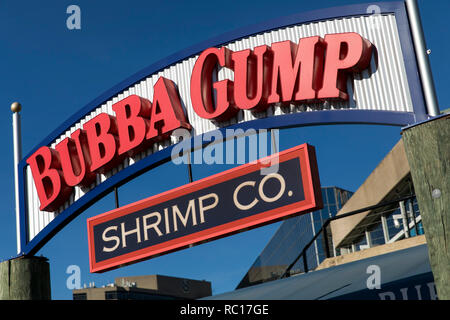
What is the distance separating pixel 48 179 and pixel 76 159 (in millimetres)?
602

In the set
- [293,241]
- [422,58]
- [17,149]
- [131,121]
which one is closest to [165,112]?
[131,121]

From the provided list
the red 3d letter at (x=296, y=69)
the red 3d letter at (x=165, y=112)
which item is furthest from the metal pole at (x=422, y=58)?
the red 3d letter at (x=165, y=112)

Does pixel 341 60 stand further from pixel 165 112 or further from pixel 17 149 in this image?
pixel 17 149

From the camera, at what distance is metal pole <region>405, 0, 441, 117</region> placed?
255 inches

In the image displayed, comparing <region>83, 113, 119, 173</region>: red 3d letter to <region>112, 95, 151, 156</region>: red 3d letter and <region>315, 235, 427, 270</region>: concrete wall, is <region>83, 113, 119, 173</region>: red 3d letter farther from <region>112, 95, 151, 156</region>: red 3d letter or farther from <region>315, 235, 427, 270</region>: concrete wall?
<region>315, 235, 427, 270</region>: concrete wall

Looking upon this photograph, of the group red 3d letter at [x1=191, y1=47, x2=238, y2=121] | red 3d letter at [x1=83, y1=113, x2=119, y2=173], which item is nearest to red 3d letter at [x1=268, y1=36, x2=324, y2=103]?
red 3d letter at [x1=191, y1=47, x2=238, y2=121]

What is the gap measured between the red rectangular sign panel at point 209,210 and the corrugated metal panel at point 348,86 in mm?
918

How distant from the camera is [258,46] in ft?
28.5

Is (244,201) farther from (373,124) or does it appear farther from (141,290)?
(141,290)

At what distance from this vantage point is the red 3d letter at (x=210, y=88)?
8.64 meters

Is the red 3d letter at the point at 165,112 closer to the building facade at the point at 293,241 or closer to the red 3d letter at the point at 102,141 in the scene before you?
the red 3d letter at the point at 102,141

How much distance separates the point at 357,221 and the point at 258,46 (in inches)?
567

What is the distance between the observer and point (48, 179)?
33.9 feet

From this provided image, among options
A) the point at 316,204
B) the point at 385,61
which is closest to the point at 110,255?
the point at 316,204
